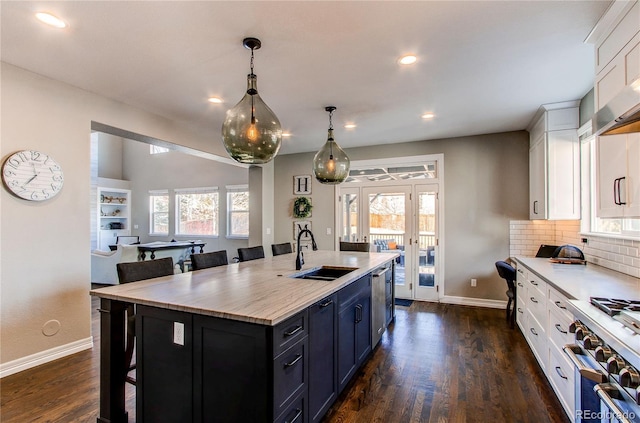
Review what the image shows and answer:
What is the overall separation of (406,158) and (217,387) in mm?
4556

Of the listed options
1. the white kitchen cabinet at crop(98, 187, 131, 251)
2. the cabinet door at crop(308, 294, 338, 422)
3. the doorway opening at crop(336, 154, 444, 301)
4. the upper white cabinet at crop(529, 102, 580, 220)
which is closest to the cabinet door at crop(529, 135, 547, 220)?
the upper white cabinet at crop(529, 102, 580, 220)

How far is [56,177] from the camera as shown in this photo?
3004 mm

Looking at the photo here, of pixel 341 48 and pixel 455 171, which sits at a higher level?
pixel 341 48

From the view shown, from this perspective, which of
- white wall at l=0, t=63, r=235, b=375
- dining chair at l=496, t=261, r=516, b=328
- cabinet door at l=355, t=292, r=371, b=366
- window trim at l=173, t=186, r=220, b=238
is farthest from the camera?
window trim at l=173, t=186, r=220, b=238

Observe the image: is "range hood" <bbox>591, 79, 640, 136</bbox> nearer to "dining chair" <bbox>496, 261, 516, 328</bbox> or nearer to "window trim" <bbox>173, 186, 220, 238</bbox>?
"dining chair" <bbox>496, 261, 516, 328</bbox>

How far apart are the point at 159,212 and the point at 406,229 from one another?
272 inches

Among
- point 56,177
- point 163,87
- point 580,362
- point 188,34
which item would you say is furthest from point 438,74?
point 56,177

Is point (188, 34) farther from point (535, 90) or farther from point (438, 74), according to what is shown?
point (535, 90)

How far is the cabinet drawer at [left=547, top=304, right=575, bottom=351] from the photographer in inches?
77.0

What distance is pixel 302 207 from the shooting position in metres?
6.01

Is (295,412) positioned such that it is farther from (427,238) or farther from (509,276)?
(427,238)

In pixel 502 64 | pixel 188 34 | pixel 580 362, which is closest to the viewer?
pixel 580 362

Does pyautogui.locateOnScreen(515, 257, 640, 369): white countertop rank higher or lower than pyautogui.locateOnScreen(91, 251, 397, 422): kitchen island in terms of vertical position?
higher

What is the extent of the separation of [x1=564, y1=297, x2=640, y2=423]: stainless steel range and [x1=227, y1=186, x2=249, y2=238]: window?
694 centimetres
